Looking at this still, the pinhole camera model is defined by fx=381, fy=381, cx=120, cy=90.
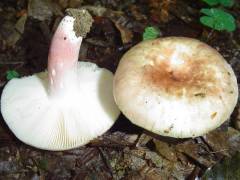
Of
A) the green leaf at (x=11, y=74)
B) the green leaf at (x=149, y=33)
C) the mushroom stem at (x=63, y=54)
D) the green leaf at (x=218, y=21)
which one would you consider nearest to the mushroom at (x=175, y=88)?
the mushroom stem at (x=63, y=54)

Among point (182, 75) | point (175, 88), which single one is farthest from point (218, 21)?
point (175, 88)

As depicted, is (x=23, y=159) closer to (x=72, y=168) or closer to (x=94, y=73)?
(x=72, y=168)

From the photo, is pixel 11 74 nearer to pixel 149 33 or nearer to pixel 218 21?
pixel 149 33

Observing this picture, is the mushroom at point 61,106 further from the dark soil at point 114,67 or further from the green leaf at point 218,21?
the green leaf at point 218,21

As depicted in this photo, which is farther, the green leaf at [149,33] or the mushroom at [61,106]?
the green leaf at [149,33]

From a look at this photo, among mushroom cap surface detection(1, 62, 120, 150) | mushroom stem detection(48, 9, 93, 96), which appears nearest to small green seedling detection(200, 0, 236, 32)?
mushroom cap surface detection(1, 62, 120, 150)

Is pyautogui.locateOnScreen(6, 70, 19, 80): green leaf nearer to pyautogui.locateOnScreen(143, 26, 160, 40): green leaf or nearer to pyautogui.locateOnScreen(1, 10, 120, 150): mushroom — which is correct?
pyautogui.locateOnScreen(1, 10, 120, 150): mushroom

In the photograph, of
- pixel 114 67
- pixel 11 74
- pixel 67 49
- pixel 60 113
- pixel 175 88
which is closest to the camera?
pixel 175 88

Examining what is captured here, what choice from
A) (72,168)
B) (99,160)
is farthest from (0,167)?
(99,160)
